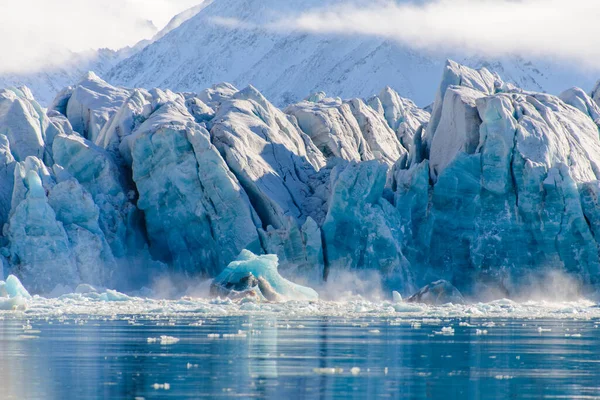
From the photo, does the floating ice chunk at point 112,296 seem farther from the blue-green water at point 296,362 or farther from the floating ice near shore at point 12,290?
the blue-green water at point 296,362

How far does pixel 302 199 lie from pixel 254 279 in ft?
28.1

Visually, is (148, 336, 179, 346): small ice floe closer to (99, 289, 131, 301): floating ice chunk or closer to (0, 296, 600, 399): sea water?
(0, 296, 600, 399): sea water

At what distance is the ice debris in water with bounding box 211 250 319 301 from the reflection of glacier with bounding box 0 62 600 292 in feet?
13.8

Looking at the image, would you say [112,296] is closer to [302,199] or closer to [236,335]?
[302,199]

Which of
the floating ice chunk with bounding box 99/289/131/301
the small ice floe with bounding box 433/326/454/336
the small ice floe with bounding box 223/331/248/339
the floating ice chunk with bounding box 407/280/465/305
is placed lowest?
the small ice floe with bounding box 223/331/248/339

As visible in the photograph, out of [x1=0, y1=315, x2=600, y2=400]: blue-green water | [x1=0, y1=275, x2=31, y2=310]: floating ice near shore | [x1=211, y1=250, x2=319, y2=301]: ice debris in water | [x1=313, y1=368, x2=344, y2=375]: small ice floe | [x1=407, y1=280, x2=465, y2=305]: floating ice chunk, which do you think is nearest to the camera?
[x1=0, y1=315, x2=600, y2=400]: blue-green water

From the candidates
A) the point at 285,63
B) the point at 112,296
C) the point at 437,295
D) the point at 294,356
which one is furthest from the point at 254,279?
the point at 285,63

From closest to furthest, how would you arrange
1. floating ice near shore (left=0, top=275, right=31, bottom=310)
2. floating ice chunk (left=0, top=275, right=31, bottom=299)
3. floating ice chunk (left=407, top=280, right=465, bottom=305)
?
floating ice near shore (left=0, top=275, right=31, bottom=310) < floating ice chunk (left=0, top=275, right=31, bottom=299) < floating ice chunk (left=407, top=280, right=465, bottom=305)

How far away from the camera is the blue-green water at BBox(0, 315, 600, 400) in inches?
583

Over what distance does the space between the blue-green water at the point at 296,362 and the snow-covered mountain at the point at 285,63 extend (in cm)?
8536

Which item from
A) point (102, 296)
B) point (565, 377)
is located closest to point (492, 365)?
point (565, 377)

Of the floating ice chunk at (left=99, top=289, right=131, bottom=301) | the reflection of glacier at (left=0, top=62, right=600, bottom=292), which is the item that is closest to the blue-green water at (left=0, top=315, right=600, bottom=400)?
the floating ice chunk at (left=99, top=289, right=131, bottom=301)

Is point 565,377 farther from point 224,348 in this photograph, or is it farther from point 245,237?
point 245,237

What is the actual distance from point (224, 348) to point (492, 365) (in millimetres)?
5041
